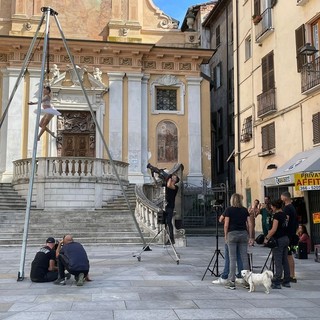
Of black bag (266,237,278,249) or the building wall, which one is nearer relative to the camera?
black bag (266,237,278,249)

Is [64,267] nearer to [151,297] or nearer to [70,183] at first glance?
[151,297]

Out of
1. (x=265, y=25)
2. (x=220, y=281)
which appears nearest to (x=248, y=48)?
(x=265, y=25)

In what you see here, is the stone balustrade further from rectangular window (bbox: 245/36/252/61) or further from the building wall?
rectangular window (bbox: 245/36/252/61)

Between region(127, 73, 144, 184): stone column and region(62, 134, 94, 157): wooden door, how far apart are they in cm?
252

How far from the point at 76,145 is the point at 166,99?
6105mm

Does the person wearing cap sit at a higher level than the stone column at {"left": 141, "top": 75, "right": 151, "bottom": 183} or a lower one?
lower

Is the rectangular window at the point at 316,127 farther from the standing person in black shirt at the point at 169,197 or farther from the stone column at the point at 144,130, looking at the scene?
the stone column at the point at 144,130

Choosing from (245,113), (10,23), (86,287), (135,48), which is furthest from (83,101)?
(86,287)

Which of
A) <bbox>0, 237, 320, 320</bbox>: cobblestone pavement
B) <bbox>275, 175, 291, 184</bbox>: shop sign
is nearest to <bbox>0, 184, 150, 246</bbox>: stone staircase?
<bbox>275, 175, 291, 184</bbox>: shop sign

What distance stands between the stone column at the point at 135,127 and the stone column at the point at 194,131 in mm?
3013

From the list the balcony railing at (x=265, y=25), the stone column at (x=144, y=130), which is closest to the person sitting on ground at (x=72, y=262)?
the balcony railing at (x=265, y=25)

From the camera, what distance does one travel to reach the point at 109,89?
27109 mm

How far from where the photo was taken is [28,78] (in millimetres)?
26359

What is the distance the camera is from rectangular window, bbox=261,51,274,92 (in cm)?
1898
